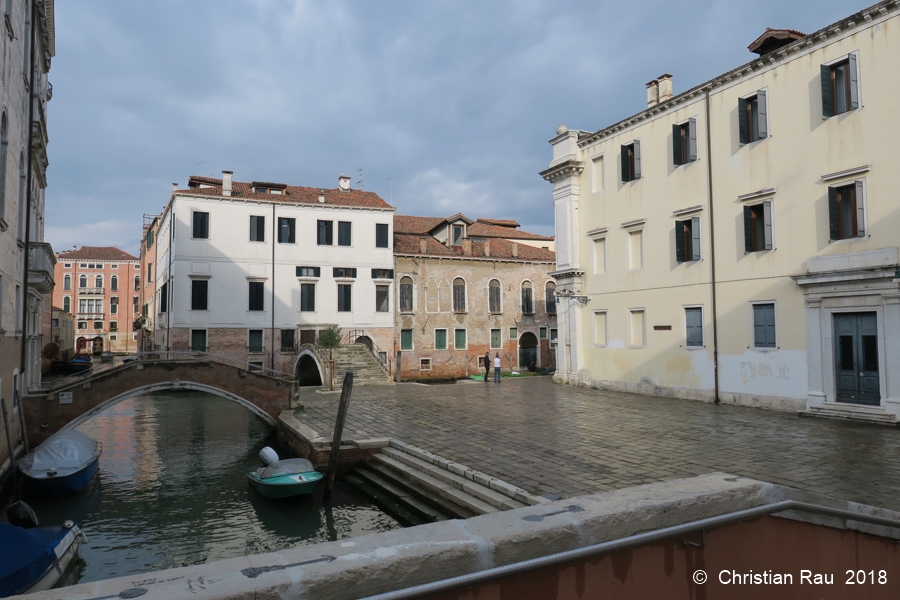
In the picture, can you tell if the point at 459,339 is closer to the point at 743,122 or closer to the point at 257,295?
the point at 257,295

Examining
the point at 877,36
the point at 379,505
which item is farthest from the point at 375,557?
the point at 877,36

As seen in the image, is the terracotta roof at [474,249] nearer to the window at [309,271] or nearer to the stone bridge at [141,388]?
the window at [309,271]

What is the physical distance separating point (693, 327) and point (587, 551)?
16.8 meters

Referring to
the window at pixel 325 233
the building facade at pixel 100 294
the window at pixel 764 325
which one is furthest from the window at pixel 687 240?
the building facade at pixel 100 294

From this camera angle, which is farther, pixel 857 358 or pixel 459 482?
pixel 857 358

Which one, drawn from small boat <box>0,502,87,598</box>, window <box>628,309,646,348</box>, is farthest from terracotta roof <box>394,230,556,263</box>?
small boat <box>0,502,87,598</box>

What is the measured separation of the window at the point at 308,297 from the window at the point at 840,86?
24.3m

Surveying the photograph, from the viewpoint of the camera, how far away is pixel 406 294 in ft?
110

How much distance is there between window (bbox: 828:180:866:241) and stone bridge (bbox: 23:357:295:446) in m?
16.0

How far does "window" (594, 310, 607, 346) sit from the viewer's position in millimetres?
21672

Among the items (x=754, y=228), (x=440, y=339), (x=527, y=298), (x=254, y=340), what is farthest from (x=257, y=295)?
(x=754, y=228)

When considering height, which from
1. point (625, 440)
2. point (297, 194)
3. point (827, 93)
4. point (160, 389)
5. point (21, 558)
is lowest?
point (21, 558)

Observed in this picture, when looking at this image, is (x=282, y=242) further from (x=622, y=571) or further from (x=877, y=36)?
(x=622, y=571)

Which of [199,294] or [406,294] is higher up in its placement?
[406,294]
